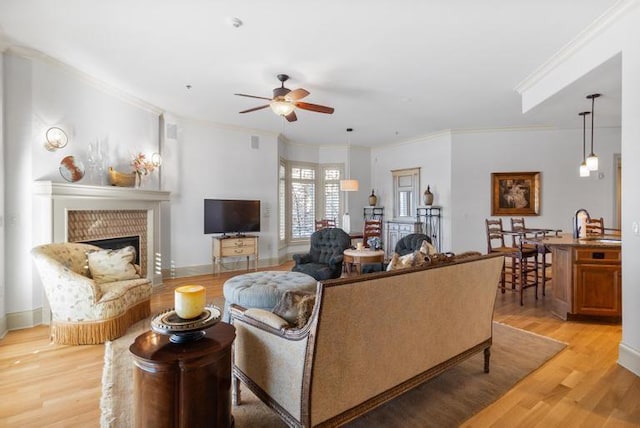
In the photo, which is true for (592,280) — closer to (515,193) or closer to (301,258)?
(515,193)

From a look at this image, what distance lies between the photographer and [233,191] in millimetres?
6840

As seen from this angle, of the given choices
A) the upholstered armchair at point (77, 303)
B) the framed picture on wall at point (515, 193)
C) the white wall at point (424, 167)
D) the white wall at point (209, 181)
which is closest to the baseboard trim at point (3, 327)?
the upholstered armchair at point (77, 303)

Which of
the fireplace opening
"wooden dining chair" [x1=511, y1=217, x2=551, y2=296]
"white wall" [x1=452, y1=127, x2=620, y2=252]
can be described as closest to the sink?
"wooden dining chair" [x1=511, y1=217, x2=551, y2=296]

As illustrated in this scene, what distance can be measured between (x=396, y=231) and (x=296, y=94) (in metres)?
5.34

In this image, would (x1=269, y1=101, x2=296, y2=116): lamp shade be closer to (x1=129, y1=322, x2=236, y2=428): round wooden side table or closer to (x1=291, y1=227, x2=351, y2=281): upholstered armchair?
(x1=291, y1=227, x2=351, y2=281): upholstered armchair

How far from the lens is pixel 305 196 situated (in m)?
8.56

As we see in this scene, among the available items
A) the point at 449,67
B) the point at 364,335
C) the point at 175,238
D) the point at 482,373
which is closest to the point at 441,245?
the point at 449,67

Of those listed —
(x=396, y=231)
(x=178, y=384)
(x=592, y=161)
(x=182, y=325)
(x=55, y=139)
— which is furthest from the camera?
(x=396, y=231)

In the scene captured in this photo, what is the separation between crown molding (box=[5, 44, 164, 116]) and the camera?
11.8ft

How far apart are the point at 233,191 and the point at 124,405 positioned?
4971 mm

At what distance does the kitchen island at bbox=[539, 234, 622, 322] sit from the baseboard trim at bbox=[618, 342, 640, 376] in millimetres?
1123

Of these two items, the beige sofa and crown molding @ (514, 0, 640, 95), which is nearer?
the beige sofa

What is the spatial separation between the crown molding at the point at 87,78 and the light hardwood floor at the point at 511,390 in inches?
122

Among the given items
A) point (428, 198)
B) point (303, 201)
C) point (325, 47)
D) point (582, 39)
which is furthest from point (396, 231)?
point (325, 47)
